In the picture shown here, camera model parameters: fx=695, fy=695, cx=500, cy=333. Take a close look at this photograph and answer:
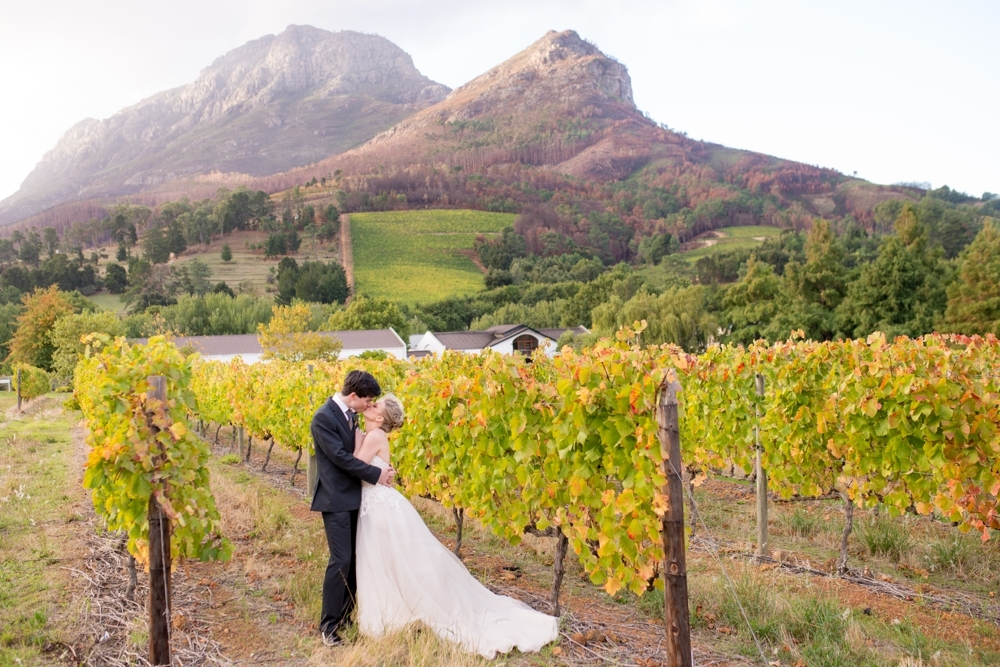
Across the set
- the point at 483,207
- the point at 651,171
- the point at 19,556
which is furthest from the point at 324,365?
the point at 651,171

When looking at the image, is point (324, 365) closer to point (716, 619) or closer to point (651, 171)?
point (716, 619)

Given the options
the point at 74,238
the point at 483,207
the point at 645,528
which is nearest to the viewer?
the point at 645,528

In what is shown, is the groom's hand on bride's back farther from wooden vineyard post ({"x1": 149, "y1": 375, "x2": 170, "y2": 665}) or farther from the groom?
wooden vineyard post ({"x1": 149, "y1": 375, "x2": 170, "y2": 665})

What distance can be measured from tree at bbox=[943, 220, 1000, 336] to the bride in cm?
2939

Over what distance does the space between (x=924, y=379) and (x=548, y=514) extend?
3.00 meters

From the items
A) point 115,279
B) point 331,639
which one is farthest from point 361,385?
Result: point 115,279

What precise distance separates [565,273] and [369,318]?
42.7m

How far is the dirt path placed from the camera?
86.3 meters

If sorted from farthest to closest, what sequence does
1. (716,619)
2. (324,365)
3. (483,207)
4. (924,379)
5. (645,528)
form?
(483,207)
(324,365)
(924,379)
(716,619)
(645,528)

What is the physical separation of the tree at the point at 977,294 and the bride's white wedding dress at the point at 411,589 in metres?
29.4

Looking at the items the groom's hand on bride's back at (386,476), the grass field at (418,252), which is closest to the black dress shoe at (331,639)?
the groom's hand on bride's back at (386,476)

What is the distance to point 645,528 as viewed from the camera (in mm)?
4027

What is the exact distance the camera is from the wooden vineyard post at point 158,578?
157 inches

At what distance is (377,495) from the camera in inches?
174
